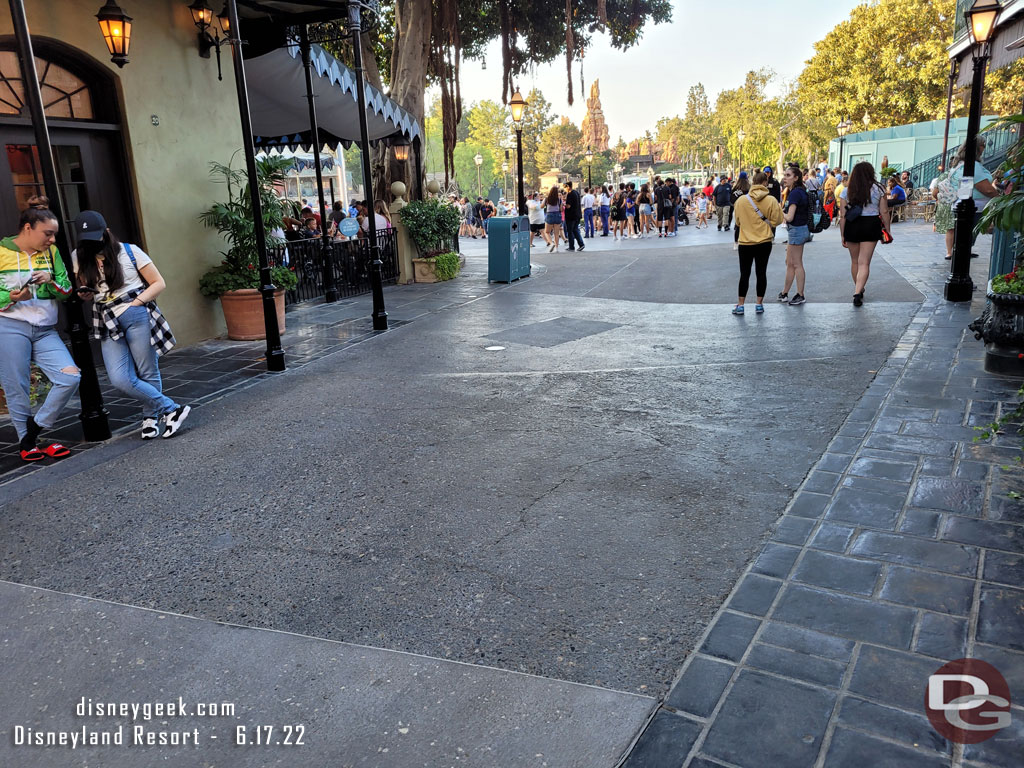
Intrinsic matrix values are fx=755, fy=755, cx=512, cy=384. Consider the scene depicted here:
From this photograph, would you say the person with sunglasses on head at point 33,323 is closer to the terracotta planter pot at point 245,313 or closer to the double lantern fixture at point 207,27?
the terracotta planter pot at point 245,313

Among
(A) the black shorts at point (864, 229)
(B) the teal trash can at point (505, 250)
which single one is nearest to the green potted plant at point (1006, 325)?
(A) the black shorts at point (864, 229)

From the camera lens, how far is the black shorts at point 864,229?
9148 millimetres

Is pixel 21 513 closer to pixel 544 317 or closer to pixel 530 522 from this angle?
pixel 530 522

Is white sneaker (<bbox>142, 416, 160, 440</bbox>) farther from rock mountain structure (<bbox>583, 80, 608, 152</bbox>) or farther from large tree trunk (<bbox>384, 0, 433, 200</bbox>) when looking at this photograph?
rock mountain structure (<bbox>583, 80, 608, 152</bbox>)

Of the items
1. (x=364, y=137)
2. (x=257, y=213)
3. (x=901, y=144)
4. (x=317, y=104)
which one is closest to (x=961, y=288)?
(x=364, y=137)

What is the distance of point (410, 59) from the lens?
1584 centimetres

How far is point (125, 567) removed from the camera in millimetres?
3826

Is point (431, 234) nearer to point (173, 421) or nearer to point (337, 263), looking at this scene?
point (337, 263)

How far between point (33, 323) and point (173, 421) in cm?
119

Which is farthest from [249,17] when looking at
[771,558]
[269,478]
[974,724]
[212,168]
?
[974,724]

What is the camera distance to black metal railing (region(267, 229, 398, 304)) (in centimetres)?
1216

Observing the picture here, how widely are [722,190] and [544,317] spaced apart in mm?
15263

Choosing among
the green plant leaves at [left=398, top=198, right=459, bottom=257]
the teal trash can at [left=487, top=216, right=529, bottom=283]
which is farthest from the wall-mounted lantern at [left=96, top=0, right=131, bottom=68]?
the teal trash can at [left=487, top=216, right=529, bottom=283]

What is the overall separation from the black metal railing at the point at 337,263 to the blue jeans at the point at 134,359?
17.2 ft
